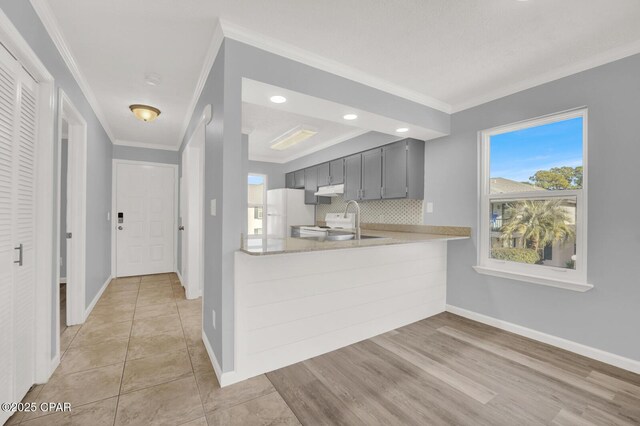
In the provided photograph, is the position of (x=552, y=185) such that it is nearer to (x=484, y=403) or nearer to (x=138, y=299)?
(x=484, y=403)

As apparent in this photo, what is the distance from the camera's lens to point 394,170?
384 centimetres

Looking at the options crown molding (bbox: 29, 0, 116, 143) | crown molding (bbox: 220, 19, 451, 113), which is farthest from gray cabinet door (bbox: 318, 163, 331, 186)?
crown molding (bbox: 29, 0, 116, 143)

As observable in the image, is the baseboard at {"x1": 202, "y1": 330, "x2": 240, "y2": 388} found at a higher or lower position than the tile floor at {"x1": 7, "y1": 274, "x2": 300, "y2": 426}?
higher

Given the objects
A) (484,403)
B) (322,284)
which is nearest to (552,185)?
(484,403)

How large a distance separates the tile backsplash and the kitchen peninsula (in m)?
0.72

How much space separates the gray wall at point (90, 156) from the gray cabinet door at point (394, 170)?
337 centimetres

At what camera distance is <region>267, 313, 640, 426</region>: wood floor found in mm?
1721

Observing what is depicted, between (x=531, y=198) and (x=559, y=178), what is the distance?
0.28m

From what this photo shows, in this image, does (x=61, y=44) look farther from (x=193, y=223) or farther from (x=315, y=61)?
(x=193, y=223)

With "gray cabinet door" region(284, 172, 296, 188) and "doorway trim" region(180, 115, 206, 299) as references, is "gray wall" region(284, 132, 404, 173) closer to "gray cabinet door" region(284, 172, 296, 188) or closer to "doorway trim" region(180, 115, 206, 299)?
"gray cabinet door" region(284, 172, 296, 188)

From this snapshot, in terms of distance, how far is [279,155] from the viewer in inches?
246

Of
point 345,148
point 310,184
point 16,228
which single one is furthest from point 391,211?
point 16,228

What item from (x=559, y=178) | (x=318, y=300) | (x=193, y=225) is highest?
(x=559, y=178)

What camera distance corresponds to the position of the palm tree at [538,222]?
2639mm
